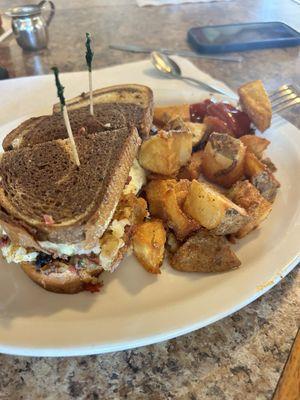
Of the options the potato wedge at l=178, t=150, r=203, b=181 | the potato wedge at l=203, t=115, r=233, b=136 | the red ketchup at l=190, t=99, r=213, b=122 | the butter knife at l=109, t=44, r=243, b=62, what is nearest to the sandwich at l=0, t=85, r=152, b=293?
the potato wedge at l=178, t=150, r=203, b=181

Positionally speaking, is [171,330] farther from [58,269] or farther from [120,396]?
[58,269]

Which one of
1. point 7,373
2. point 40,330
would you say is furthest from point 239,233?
point 7,373

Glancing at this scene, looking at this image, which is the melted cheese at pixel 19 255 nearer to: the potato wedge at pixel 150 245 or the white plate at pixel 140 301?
the white plate at pixel 140 301

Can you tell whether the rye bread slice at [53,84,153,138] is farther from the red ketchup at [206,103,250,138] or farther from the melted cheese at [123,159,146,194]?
the red ketchup at [206,103,250,138]

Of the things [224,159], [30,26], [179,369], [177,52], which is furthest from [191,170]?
[30,26]

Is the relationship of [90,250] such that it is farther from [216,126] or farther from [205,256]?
[216,126]

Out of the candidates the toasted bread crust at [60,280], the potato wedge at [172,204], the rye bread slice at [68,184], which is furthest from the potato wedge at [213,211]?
the toasted bread crust at [60,280]
